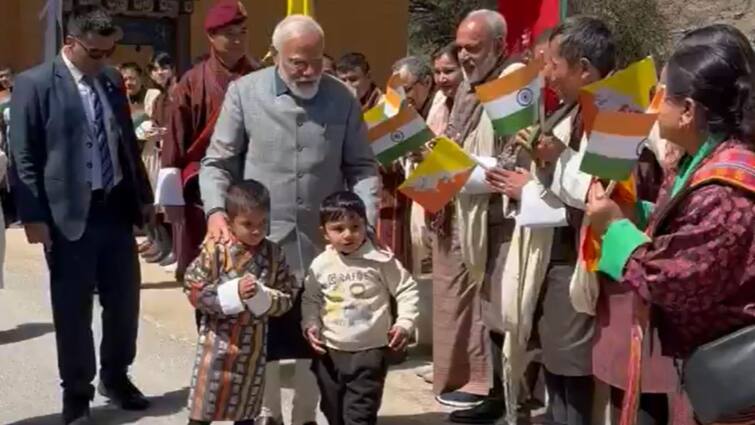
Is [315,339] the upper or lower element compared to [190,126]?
lower

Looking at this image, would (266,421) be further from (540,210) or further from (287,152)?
(540,210)

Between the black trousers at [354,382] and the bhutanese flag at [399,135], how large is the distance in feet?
3.11

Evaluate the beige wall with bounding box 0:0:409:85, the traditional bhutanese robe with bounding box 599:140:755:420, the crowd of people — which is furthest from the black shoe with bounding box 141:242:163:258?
the traditional bhutanese robe with bounding box 599:140:755:420

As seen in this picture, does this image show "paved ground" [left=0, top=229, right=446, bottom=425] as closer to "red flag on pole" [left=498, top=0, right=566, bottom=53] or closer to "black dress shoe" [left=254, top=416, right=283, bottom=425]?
"black dress shoe" [left=254, top=416, right=283, bottom=425]

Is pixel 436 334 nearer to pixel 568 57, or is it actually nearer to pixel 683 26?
pixel 568 57

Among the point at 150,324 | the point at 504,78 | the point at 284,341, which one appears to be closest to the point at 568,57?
the point at 504,78

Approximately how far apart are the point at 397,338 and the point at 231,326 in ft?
2.13

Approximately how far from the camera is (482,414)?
5.48 m

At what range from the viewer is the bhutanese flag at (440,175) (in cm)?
476

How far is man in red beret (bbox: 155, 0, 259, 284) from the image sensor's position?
5492mm

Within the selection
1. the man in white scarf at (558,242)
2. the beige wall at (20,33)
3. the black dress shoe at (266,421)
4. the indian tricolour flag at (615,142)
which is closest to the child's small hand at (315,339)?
the black dress shoe at (266,421)

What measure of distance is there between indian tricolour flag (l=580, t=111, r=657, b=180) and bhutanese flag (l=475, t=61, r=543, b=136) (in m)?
0.74

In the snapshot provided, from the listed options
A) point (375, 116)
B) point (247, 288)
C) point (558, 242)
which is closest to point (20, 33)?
point (375, 116)

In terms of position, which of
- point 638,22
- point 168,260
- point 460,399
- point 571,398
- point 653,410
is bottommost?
point 168,260
